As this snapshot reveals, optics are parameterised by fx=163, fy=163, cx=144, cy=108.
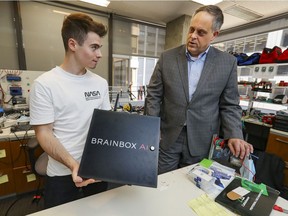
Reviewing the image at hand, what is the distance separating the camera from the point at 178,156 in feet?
3.88

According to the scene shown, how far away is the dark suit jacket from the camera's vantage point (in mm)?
1081

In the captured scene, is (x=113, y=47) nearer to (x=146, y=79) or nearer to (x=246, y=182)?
(x=146, y=79)

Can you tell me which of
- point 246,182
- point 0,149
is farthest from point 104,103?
point 0,149

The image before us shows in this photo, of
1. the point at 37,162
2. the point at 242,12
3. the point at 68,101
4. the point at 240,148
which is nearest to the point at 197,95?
the point at 240,148

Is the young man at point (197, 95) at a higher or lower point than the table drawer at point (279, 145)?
higher

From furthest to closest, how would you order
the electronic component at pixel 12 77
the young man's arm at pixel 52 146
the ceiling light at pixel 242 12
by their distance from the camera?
the ceiling light at pixel 242 12
the electronic component at pixel 12 77
the young man's arm at pixel 52 146

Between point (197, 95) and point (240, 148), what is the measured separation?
15.5 inches

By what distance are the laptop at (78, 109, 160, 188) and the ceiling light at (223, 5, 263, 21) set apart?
343 centimetres

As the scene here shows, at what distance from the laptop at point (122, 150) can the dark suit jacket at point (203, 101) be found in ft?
1.54

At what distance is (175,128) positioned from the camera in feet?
3.73

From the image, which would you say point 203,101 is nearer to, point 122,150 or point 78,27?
point 122,150

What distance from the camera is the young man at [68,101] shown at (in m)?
0.80

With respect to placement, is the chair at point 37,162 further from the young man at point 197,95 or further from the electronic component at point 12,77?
the electronic component at point 12,77

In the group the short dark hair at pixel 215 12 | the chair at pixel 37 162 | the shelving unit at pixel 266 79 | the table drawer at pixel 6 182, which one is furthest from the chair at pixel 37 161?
the shelving unit at pixel 266 79
